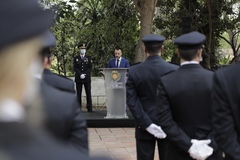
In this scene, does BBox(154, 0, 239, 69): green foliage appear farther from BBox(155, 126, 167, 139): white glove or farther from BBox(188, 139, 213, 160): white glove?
BBox(188, 139, 213, 160): white glove

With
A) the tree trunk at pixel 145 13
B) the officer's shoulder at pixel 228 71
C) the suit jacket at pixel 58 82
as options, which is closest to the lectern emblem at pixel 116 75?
the tree trunk at pixel 145 13

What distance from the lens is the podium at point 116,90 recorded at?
9.44m

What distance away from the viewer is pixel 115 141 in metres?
8.31

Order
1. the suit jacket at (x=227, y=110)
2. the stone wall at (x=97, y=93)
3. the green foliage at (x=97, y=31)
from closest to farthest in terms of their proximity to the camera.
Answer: the suit jacket at (x=227, y=110) < the stone wall at (x=97, y=93) < the green foliage at (x=97, y=31)

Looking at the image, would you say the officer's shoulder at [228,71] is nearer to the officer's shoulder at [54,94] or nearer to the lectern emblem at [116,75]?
the officer's shoulder at [54,94]

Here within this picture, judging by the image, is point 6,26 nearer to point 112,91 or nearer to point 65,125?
point 65,125

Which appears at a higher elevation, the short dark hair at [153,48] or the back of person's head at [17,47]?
the back of person's head at [17,47]

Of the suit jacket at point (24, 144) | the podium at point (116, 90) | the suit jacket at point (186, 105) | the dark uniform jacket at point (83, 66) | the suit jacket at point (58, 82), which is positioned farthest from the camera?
the dark uniform jacket at point (83, 66)

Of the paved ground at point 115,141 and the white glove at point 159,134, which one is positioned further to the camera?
the paved ground at point 115,141

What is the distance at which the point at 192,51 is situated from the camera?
3787 millimetres

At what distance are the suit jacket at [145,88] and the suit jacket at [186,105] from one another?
798mm

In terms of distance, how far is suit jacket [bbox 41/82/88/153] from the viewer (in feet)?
7.06

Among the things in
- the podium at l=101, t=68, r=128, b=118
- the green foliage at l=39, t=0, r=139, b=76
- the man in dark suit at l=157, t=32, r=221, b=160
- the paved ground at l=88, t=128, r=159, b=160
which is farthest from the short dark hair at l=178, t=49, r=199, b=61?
the green foliage at l=39, t=0, r=139, b=76

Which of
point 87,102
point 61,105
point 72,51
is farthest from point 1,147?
point 72,51
